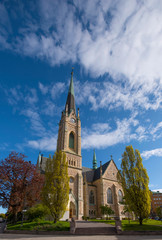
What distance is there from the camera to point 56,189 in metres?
21.5

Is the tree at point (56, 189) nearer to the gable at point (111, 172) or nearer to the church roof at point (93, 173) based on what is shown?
the gable at point (111, 172)

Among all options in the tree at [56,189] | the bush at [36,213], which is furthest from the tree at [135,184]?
the bush at [36,213]

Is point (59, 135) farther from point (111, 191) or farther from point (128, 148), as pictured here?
point (128, 148)

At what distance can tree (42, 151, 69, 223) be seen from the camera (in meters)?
20.6

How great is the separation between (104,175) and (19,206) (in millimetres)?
22206

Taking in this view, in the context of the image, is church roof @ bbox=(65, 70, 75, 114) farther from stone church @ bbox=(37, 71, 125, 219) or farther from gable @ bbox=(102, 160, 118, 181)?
gable @ bbox=(102, 160, 118, 181)

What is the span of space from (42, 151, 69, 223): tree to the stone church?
34.1 feet

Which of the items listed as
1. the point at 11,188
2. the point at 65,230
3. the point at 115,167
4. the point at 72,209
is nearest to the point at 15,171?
the point at 11,188

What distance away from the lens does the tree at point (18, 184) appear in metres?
22.8

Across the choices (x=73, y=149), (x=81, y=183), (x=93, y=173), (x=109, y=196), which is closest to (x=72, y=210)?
(x=81, y=183)

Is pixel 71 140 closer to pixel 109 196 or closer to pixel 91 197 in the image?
pixel 91 197

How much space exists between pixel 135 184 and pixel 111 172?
2010 centimetres

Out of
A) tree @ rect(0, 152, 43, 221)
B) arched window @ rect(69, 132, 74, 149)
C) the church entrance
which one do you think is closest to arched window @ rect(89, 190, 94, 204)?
the church entrance

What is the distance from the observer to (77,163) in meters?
37.3
